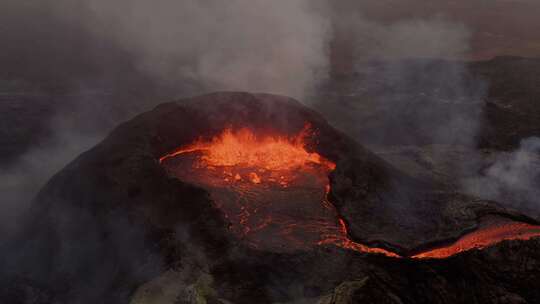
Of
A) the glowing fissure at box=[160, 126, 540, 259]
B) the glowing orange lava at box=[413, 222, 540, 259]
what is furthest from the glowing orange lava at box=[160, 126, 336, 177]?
the glowing orange lava at box=[413, 222, 540, 259]

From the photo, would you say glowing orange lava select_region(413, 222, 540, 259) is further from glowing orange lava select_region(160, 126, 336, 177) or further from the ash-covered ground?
glowing orange lava select_region(160, 126, 336, 177)

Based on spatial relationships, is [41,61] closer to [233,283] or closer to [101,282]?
[101,282]

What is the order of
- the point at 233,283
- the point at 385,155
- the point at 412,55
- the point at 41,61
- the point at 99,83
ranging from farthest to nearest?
1. the point at 412,55
2. the point at 41,61
3. the point at 99,83
4. the point at 385,155
5. the point at 233,283

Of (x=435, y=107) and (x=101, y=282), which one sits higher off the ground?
(x=435, y=107)

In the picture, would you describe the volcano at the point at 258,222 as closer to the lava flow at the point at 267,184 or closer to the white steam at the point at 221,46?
the lava flow at the point at 267,184

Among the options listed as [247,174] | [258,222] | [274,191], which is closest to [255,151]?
[247,174]

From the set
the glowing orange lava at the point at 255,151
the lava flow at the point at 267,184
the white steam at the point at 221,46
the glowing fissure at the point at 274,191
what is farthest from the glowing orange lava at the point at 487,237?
the white steam at the point at 221,46

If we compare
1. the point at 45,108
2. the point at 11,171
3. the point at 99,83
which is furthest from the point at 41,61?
the point at 11,171
